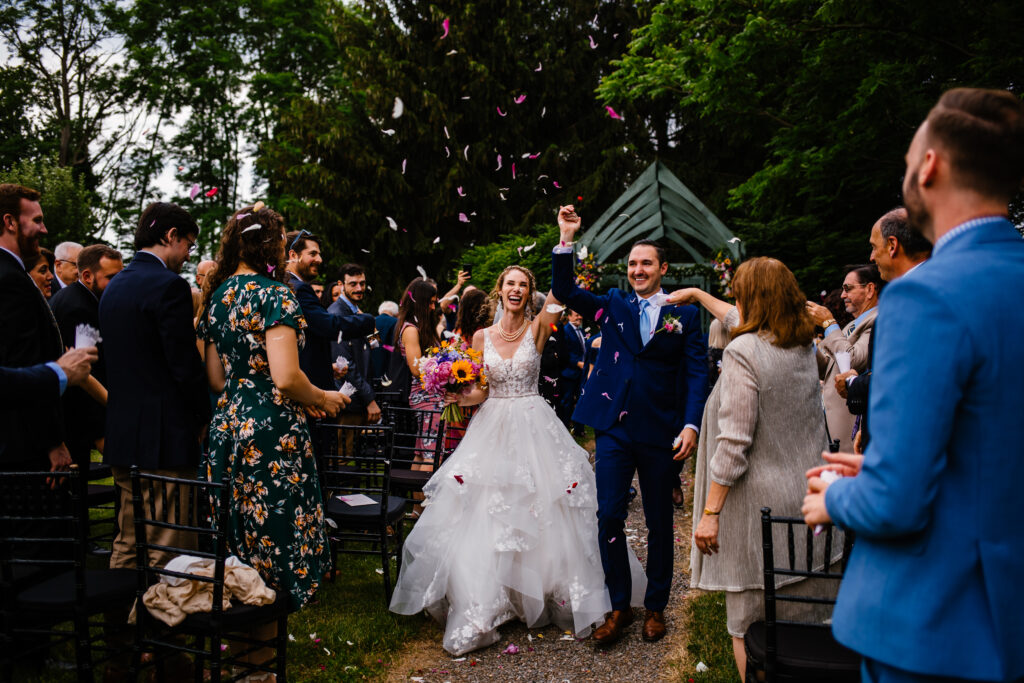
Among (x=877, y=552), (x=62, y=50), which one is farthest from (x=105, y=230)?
(x=877, y=552)

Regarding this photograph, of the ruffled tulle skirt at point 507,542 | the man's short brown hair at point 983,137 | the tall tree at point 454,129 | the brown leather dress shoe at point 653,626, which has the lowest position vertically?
the brown leather dress shoe at point 653,626

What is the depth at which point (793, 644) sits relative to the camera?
8.98 ft

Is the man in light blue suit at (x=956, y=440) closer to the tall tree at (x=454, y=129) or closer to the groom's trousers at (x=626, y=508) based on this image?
the groom's trousers at (x=626, y=508)

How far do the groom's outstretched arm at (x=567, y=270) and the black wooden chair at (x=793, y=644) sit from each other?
2151 mm

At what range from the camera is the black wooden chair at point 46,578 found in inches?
124

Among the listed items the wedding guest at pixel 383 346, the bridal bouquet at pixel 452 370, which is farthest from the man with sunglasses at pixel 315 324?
the wedding guest at pixel 383 346

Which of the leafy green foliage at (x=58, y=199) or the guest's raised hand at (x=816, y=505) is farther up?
the leafy green foliage at (x=58, y=199)

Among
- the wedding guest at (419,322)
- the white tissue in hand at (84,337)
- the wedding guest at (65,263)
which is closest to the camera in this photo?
the white tissue in hand at (84,337)

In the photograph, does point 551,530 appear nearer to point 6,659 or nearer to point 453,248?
point 6,659

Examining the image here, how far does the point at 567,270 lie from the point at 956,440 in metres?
3.08

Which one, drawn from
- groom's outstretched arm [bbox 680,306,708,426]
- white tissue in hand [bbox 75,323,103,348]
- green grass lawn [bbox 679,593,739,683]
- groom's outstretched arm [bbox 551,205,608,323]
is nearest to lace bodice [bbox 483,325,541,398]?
groom's outstretched arm [bbox 551,205,608,323]

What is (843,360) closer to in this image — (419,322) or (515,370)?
(515,370)

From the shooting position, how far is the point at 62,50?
66.3 ft

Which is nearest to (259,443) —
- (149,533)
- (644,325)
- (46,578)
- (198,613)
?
(198,613)
